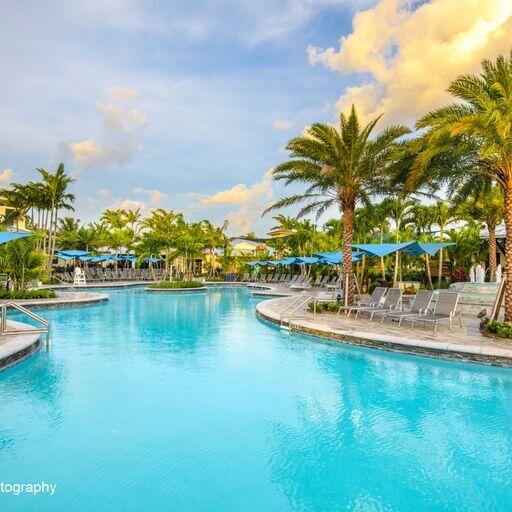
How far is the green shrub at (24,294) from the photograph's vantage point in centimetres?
1866

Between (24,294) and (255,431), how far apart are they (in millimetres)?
18148

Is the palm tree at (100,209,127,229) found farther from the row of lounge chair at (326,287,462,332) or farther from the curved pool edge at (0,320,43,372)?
the curved pool edge at (0,320,43,372)

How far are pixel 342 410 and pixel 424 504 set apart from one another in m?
2.30

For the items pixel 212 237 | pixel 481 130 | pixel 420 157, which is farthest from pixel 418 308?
pixel 212 237

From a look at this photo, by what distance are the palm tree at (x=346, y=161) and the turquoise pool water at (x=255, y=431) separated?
287 inches

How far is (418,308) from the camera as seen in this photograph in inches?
469

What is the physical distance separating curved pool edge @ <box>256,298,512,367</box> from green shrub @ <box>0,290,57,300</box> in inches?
558

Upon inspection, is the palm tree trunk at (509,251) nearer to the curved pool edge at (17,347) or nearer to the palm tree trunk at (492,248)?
the curved pool edge at (17,347)

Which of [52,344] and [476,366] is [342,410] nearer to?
[476,366]

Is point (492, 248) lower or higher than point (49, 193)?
lower

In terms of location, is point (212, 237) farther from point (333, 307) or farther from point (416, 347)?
point (416, 347)

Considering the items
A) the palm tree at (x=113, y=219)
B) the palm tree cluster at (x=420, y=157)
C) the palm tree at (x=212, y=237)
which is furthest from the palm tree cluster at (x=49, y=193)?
the palm tree cluster at (x=420, y=157)

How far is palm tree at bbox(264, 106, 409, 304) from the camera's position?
13.8m

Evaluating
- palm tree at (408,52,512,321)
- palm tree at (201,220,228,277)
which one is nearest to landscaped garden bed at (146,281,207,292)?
palm tree at (201,220,228,277)
